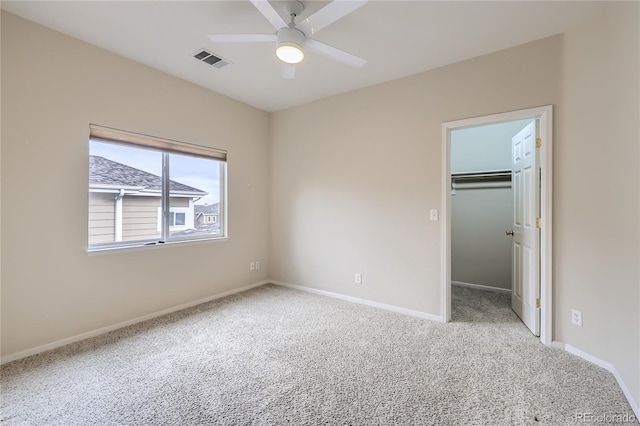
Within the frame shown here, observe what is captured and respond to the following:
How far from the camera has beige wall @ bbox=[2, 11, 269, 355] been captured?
2154 mm

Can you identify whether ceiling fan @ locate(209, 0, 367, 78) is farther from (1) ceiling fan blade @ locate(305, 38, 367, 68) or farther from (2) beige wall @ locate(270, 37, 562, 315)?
(2) beige wall @ locate(270, 37, 562, 315)

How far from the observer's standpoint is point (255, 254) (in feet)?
13.9

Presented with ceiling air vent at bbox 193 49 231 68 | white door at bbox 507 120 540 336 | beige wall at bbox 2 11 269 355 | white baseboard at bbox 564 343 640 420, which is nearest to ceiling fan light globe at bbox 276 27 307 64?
ceiling air vent at bbox 193 49 231 68

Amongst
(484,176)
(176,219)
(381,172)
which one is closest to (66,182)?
(176,219)

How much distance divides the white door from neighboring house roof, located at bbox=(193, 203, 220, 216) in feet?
11.9

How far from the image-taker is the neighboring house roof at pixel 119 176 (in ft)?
8.68

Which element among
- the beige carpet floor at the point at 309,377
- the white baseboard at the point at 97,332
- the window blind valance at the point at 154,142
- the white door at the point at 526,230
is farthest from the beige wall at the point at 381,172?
the white baseboard at the point at 97,332

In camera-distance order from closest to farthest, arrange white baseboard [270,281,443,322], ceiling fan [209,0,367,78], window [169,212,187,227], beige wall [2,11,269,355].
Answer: ceiling fan [209,0,367,78] < beige wall [2,11,269,355] < white baseboard [270,281,443,322] < window [169,212,187,227]

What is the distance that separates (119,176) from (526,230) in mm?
4149

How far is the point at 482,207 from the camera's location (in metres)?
4.18

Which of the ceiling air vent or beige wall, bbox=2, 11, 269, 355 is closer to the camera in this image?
beige wall, bbox=2, 11, 269, 355

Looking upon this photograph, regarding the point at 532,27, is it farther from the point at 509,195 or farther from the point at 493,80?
the point at 509,195

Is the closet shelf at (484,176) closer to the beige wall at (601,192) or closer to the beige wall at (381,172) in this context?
the beige wall at (381,172)

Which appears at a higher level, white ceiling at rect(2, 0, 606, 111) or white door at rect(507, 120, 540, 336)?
white ceiling at rect(2, 0, 606, 111)
